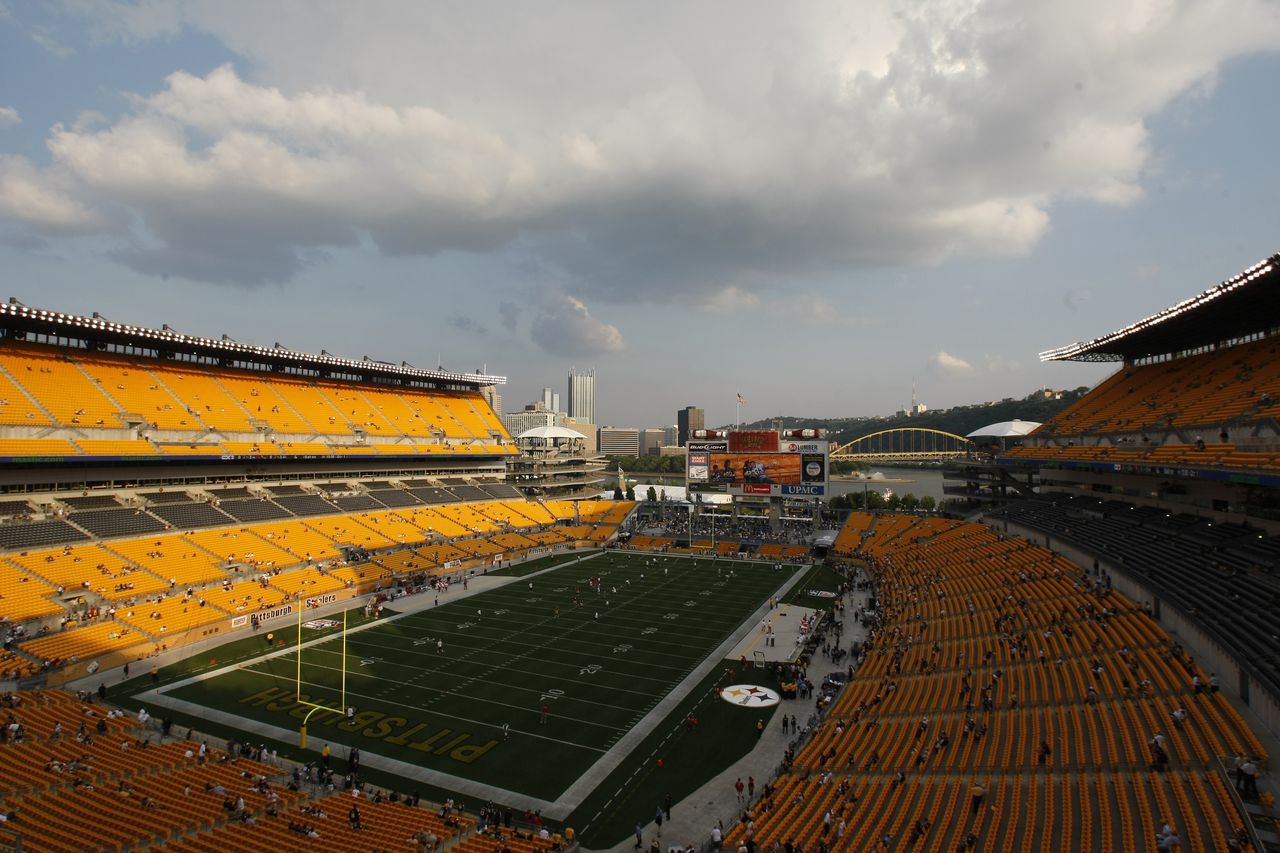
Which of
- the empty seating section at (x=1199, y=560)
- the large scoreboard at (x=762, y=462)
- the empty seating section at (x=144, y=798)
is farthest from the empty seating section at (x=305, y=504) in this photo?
the empty seating section at (x=1199, y=560)

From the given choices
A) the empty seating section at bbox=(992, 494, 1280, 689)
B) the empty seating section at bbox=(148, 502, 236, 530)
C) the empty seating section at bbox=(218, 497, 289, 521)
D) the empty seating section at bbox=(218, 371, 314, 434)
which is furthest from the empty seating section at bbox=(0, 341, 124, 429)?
the empty seating section at bbox=(992, 494, 1280, 689)

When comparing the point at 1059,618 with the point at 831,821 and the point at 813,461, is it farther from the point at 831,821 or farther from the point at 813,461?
the point at 813,461

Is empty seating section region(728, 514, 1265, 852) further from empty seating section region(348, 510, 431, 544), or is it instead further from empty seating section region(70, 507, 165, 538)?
empty seating section region(70, 507, 165, 538)

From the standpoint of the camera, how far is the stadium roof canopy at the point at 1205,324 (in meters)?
31.5

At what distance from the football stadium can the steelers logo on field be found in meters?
0.24

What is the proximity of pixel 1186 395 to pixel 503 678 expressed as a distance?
132 feet

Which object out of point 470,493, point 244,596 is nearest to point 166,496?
point 244,596

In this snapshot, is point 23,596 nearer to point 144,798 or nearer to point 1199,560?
point 144,798

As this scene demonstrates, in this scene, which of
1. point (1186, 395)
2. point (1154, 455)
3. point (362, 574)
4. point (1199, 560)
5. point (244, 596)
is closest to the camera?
point (1199, 560)

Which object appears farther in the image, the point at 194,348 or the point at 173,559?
the point at 194,348

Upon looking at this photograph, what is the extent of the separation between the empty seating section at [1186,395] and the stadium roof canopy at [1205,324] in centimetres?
101

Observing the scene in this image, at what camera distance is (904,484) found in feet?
529

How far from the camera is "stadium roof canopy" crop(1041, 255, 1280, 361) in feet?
103

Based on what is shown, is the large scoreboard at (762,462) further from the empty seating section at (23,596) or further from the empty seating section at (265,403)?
the empty seating section at (23,596)
